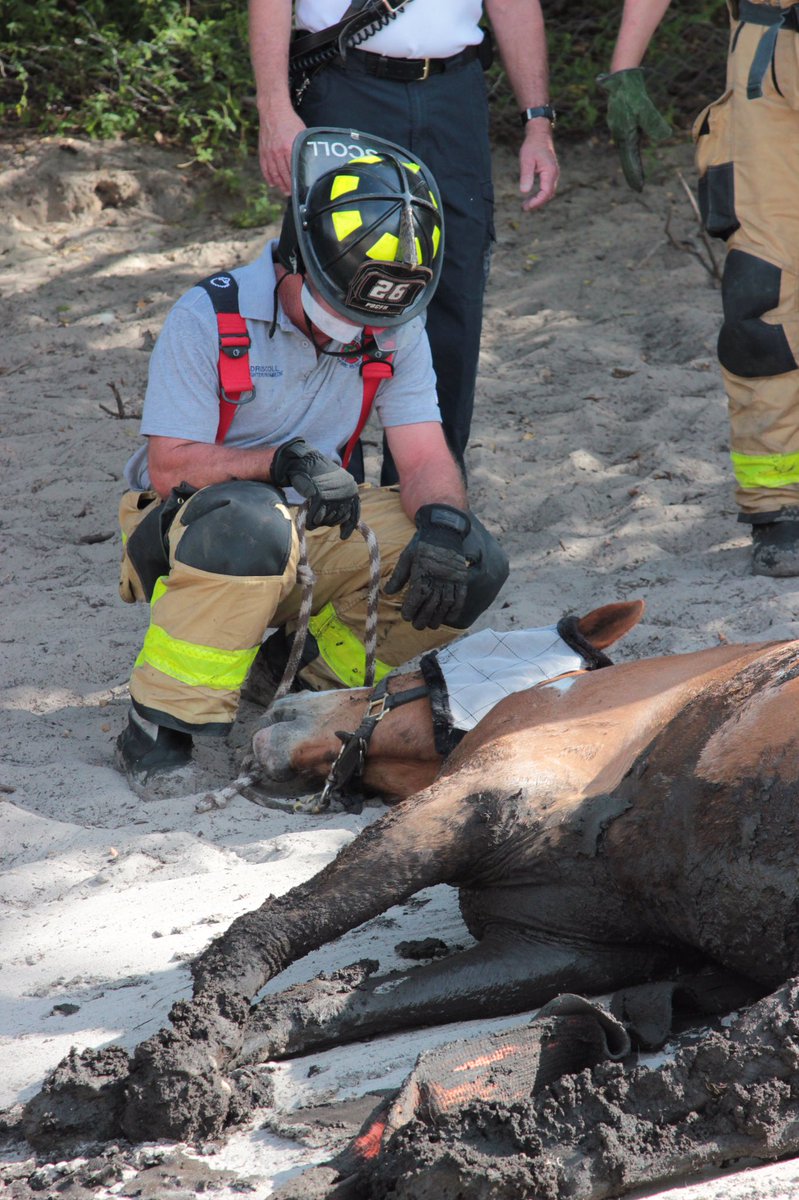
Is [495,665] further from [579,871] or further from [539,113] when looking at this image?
[539,113]

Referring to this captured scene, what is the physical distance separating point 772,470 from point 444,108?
1.68 metres

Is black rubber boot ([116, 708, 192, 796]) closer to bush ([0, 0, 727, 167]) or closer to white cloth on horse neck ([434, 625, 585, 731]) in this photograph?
white cloth on horse neck ([434, 625, 585, 731])

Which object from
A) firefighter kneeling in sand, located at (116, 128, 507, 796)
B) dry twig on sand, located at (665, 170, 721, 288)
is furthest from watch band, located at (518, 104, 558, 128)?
dry twig on sand, located at (665, 170, 721, 288)

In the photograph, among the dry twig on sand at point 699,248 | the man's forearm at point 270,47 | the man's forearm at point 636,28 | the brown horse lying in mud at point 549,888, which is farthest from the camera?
the dry twig on sand at point 699,248

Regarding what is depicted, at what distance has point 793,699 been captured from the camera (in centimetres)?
226

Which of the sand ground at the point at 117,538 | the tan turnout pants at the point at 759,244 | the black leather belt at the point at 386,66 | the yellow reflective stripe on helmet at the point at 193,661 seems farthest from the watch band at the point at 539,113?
the yellow reflective stripe on helmet at the point at 193,661

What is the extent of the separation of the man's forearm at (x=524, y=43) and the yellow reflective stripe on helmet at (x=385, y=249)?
Result: 1575 mm

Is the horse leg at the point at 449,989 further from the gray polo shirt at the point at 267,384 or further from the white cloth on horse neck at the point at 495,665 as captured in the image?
the gray polo shirt at the point at 267,384

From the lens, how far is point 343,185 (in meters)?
3.54

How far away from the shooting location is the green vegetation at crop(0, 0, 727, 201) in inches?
287

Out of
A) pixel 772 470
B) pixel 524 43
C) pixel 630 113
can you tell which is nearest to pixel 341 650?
pixel 772 470

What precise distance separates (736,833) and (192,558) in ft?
5.77

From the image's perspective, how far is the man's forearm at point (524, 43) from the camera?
4.71m

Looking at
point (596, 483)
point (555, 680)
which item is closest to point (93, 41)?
A: point (596, 483)
